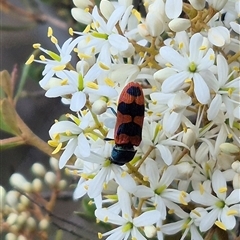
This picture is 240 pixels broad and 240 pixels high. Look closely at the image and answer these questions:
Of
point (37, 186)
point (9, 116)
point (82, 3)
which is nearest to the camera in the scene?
point (82, 3)

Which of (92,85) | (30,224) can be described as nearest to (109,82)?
(92,85)

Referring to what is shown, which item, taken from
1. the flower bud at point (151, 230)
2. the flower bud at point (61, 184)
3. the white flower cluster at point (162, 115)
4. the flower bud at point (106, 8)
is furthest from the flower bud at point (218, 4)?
the flower bud at point (61, 184)

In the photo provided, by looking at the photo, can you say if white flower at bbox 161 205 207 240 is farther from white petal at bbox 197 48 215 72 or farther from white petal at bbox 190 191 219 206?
white petal at bbox 197 48 215 72

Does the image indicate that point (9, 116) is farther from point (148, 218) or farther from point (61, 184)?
point (148, 218)

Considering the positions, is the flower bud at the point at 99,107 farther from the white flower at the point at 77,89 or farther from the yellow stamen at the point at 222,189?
the yellow stamen at the point at 222,189

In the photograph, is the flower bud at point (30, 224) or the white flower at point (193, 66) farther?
the flower bud at point (30, 224)
